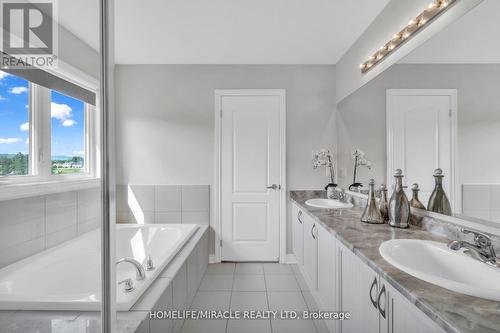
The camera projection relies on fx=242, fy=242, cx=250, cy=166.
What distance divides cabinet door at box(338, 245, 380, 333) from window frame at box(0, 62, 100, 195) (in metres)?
1.13

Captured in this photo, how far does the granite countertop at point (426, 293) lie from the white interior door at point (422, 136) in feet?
1.11

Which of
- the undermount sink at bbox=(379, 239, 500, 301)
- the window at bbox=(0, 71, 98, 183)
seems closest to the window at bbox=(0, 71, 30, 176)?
the window at bbox=(0, 71, 98, 183)

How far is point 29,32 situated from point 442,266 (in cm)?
154

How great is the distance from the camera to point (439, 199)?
4.66ft

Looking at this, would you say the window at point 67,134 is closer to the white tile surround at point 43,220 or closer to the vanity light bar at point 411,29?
the white tile surround at point 43,220

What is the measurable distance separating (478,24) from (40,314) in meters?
1.92

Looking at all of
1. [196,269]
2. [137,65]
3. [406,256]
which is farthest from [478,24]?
[137,65]

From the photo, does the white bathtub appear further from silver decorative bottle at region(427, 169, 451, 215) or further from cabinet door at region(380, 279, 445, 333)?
silver decorative bottle at region(427, 169, 451, 215)

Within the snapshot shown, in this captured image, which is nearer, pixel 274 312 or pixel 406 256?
pixel 406 256

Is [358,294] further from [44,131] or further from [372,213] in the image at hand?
[44,131]

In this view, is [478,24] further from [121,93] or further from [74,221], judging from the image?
[121,93]

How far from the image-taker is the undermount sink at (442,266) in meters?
0.76

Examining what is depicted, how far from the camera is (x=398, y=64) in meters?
1.73

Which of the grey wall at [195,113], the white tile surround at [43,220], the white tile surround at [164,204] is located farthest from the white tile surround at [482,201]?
the white tile surround at [164,204]
